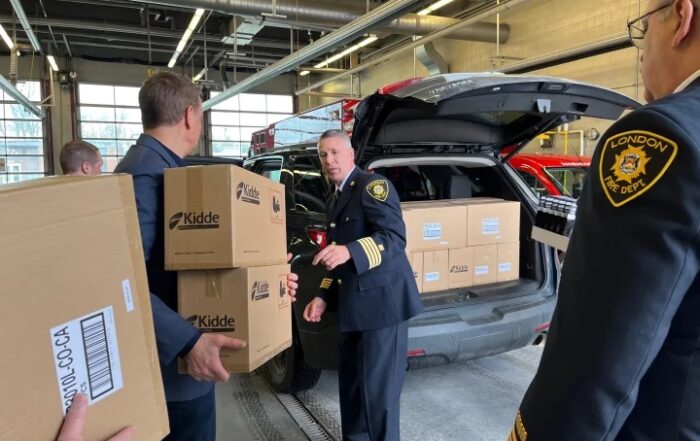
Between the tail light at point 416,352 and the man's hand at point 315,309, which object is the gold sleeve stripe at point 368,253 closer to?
the man's hand at point 315,309

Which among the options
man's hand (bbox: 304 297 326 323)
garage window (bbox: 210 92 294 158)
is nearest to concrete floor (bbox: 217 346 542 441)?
man's hand (bbox: 304 297 326 323)

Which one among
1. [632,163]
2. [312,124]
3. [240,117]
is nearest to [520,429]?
[632,163]

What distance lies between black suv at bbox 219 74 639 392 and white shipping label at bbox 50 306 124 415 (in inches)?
70.8

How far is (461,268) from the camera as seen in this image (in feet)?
11.6

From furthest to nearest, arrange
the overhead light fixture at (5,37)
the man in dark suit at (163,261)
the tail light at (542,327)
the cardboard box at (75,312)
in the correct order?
the overhead light fixture at (5,37) < the tail light at (542,327) < the man in dark suit at (163,261) < the cardboard box at (75,312)

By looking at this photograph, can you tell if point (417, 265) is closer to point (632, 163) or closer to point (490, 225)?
point (490, 225)

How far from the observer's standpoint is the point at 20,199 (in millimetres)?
729

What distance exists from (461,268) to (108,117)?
52.5ft

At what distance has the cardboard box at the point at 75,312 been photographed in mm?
723

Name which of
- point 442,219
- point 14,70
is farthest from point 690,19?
point 14,70

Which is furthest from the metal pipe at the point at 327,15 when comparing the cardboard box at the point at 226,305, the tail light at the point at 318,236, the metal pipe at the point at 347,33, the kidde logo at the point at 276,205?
the cardboard box at the point at 226,305

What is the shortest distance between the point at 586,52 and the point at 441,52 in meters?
5.48

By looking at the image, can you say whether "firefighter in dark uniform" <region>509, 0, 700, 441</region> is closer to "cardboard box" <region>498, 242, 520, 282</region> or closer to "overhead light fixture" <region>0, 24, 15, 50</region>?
"cardboard box" <region>498, 242, 520, 282</region>

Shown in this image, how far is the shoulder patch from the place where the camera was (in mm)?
741
